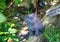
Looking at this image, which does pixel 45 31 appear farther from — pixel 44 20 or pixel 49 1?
pixel 49 1

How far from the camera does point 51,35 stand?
7.14 ft

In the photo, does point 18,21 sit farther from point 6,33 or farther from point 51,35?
point 6,33

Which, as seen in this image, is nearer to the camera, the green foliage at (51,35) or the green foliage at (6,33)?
the green foliage at (6,33)

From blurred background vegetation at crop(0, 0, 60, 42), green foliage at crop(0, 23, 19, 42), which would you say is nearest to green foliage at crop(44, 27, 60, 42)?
blurred background vegetation at crop(0, 0, 60, 42)

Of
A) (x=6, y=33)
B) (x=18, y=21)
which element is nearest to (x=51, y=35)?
(x=6, y=33)

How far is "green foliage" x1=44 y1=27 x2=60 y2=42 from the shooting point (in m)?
2.15

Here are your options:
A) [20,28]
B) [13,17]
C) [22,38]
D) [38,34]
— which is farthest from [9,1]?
[38,34]

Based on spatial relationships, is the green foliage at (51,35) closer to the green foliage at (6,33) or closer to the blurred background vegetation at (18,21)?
the blurred background vegetation at (18,21)

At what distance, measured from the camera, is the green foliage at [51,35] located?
2154 millimetres

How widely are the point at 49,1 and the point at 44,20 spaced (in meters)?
0.60

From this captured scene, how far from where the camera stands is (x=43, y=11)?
2.93 meters

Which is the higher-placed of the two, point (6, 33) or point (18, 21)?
point (6, 33)

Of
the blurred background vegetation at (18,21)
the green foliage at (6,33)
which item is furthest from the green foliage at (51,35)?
the green foliage at (6,33)

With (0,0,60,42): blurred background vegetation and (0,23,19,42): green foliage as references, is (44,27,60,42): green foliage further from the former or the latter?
(0,23,19,42): green foliage
